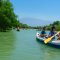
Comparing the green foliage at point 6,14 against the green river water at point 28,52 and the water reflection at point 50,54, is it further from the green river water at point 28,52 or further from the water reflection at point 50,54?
the water reflection at point 50,54

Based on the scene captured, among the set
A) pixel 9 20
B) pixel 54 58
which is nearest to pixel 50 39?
pixel 54 58

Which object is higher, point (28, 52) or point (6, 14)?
point (6, 14)

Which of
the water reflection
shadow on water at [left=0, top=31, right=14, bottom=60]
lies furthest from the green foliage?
the water reflection

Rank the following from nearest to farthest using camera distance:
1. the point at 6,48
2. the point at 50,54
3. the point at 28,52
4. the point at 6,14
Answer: the point at 50,54
the point at 28,52
the point at 6,48
the point at 6,14

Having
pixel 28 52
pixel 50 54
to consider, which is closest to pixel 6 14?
pixel 28 52

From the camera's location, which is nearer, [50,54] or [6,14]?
[50,54]

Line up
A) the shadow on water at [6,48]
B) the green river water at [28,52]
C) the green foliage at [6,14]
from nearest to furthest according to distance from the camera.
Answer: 1. the green river water at [28,52]
2. the shadow on water at [6,48]
3. the green foliage at [6,14]

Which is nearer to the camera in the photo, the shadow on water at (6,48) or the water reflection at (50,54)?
the water reflection at (50,54)

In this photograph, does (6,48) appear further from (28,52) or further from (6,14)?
(6,14)

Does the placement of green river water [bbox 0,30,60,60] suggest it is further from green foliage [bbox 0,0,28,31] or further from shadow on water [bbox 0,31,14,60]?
green foliage [bbox 0,0,28,31]

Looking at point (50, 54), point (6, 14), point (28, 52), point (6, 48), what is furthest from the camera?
point (6, 14)

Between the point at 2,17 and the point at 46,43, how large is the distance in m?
43.9

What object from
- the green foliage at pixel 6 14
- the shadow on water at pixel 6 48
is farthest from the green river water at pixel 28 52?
the green foliage at pixel 6 14

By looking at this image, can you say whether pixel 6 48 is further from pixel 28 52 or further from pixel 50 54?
pixel 50 54
